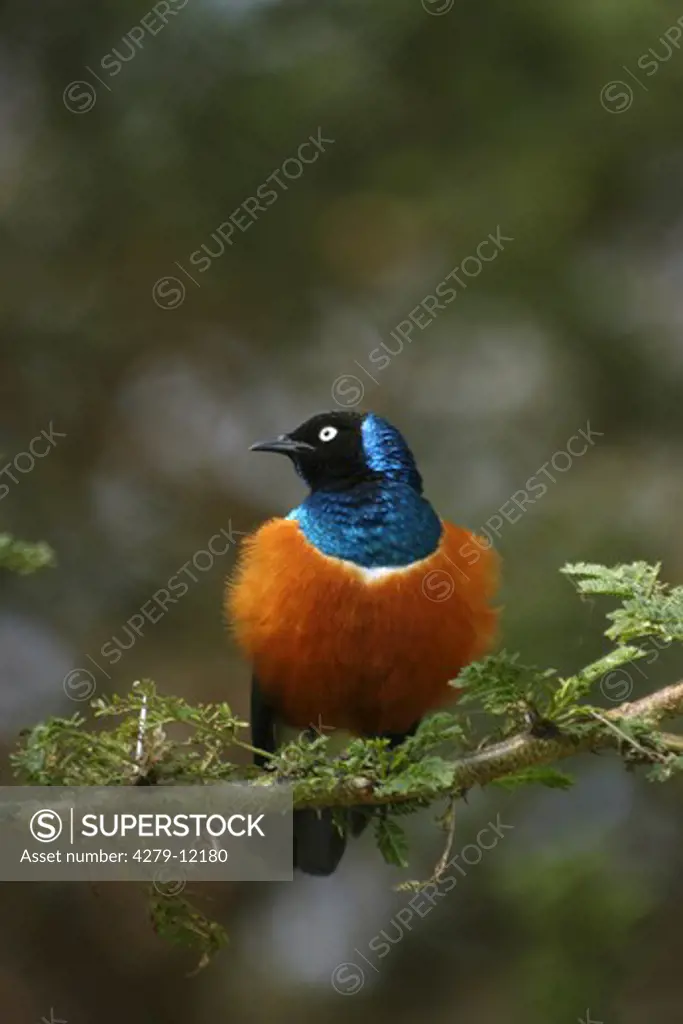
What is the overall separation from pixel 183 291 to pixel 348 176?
2.47ft

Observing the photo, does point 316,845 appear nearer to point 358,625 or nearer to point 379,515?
point 358,625

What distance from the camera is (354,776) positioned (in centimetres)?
250

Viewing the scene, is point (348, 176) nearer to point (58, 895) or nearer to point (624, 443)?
point (624, 443)

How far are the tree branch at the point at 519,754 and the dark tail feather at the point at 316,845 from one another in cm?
161

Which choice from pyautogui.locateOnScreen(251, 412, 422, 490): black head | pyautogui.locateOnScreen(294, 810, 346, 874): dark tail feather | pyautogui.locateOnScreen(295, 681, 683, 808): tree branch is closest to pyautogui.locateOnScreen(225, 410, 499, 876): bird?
pyautogui.locateOnScreen(251, 412, 422, 490): black head

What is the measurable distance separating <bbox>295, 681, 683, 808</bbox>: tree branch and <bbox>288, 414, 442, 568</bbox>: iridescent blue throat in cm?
125

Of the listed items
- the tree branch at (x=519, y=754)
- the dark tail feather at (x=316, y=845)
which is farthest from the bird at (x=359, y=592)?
the tree branch at (x=519, y=754)

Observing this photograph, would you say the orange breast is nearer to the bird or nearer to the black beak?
the bird

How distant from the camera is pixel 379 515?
3779 millimetres

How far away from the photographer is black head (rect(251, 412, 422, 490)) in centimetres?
382

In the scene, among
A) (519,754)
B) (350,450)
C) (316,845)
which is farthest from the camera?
(316,845)

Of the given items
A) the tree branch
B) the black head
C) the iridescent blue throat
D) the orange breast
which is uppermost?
the black head

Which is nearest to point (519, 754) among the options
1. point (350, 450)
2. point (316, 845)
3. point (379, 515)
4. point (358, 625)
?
point (358, 625)

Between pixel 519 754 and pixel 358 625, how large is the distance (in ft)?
4.17
